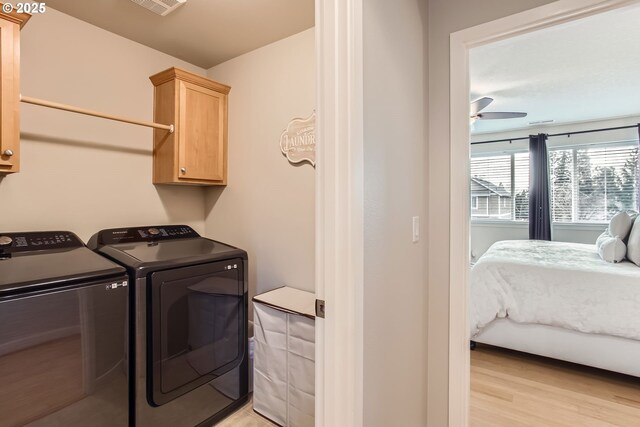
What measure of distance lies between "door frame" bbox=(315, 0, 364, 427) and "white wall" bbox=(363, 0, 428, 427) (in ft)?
0.23

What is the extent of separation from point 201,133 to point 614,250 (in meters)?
3.49

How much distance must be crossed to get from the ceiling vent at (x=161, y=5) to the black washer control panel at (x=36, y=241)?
1.37 metres

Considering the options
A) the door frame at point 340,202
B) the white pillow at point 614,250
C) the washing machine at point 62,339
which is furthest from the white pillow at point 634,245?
the washing machine at point 62,339

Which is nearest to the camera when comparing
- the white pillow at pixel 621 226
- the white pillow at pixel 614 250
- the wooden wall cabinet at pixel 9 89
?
the wooden wall cabinet at pixel 9 89

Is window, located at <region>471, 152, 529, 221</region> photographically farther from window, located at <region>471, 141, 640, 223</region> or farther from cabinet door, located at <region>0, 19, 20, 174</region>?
cabinet door, located at <region>0, 19, 20, 174</region>

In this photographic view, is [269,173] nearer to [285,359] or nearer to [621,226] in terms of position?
[285,359]

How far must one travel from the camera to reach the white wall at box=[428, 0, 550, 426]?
1.56 metres

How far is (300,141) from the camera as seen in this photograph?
2.15 meters

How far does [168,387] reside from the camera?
1.66 meters

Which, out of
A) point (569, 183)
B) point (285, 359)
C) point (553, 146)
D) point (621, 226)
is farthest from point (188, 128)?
point (569, 183)

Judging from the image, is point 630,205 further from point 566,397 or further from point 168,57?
point 168,57

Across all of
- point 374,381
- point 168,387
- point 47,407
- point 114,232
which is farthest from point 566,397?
point 114,232

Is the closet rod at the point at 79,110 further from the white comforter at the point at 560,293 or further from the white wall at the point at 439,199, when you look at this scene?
the white comforter at the point at 560,293

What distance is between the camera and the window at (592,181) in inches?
179
